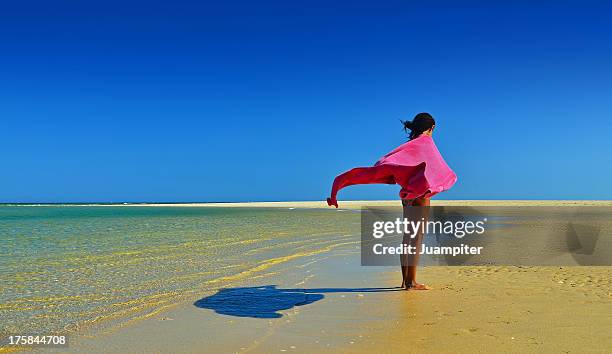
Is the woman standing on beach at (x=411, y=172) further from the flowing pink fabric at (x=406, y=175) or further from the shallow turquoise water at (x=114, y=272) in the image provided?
the shallow turquoise water at (x=114, y=272)

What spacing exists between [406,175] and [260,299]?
2.54m

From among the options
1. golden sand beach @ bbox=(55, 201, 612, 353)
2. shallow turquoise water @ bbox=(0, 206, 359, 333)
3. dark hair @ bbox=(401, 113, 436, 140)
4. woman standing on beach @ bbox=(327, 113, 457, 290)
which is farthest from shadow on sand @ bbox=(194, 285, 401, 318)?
Result: dark hair @ bbox=(401, 113, 436, 140)

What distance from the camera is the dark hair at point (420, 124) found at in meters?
7.29

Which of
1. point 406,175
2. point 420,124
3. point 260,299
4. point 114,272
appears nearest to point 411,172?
point 406,175

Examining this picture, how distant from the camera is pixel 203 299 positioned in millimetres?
6965

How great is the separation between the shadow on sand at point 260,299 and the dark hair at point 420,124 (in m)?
2.31

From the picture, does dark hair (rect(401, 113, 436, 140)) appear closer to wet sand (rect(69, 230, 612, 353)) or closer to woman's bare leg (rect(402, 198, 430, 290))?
woman's bare leg (rect(402, 198, 430, 290))

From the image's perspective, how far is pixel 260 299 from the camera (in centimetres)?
691

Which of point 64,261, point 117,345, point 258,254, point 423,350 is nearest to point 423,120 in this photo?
point 423,350

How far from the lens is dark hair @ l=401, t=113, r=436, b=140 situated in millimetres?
7290

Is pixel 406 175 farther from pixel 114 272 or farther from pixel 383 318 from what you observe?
pixel 114 272

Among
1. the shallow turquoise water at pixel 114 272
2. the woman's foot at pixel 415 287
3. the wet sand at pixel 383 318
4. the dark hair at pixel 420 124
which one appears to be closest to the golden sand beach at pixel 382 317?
the wet sand at pixel 383 318

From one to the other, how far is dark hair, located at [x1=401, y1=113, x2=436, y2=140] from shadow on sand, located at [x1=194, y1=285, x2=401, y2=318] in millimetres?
2313

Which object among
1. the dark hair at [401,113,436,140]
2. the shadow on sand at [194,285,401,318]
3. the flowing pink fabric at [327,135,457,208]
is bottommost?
the shadow on sand at [194,285,401,318]
